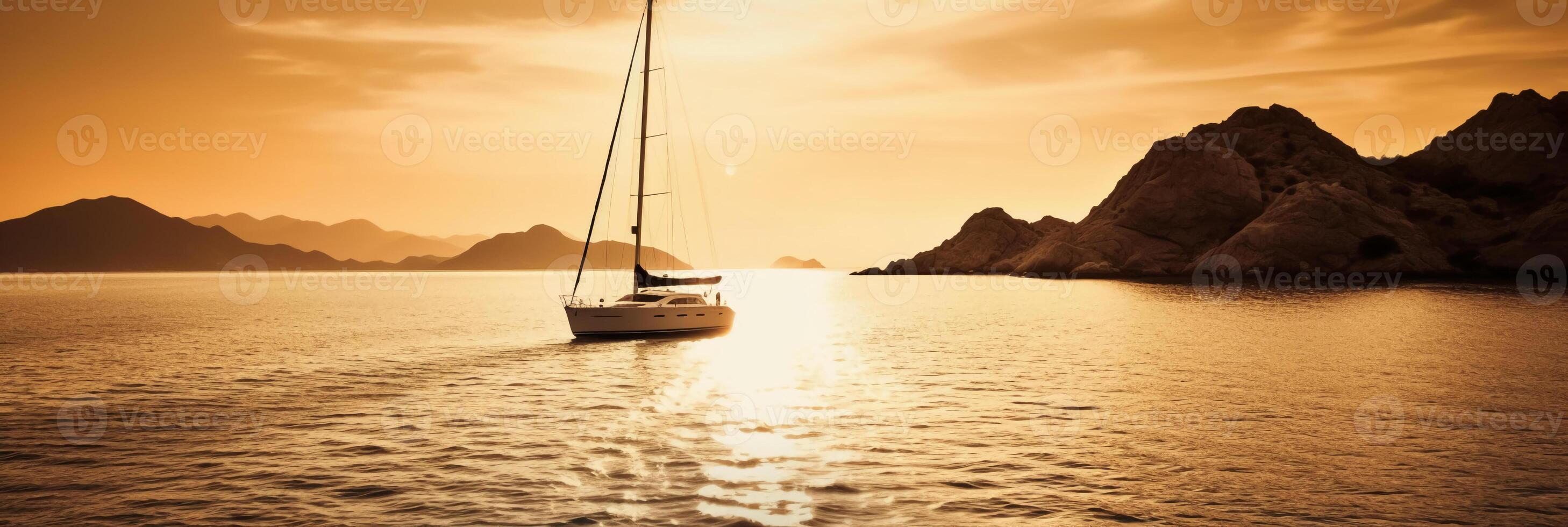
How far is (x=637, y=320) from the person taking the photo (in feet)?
144

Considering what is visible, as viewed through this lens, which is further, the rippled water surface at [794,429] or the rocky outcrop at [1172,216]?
the rocky outcrop at [1172,216]

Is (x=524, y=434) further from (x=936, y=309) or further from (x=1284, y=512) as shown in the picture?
(x=936, y=309)

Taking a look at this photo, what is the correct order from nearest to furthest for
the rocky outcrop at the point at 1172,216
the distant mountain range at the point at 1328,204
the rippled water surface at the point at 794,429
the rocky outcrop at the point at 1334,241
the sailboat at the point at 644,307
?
the rippled water surface at the point at 794,429 < the sailboat at the point at 644,307 < the rocky outcrop at the point at 1334,241 < the distant mountain range at the point at 1328,204 < the rocky outcrop at the point at 1172,216

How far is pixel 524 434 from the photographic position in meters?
19.4

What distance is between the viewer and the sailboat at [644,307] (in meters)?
42.9

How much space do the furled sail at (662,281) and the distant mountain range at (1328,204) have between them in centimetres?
12013

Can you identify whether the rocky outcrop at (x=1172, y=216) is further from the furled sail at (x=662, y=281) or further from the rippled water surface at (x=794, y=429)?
the furled sail at (x=662, y=281)

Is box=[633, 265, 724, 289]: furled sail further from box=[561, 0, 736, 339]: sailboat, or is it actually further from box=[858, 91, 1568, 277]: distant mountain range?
box=[858, 91, 1568, 277]: distant mountain range

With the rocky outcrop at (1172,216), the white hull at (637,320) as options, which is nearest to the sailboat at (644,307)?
the white hull at (637,320)

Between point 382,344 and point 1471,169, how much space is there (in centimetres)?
20830

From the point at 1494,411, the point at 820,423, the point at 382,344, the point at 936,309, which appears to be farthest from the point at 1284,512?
the point at 936,309

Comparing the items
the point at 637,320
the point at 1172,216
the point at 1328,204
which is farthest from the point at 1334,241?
the point at 637,320

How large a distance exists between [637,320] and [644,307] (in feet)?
2.97

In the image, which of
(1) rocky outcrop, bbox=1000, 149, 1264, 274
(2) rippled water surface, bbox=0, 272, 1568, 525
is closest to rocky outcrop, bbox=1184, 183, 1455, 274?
(1) rocky outcrop, bbox=1000, 149, 1264, 274
